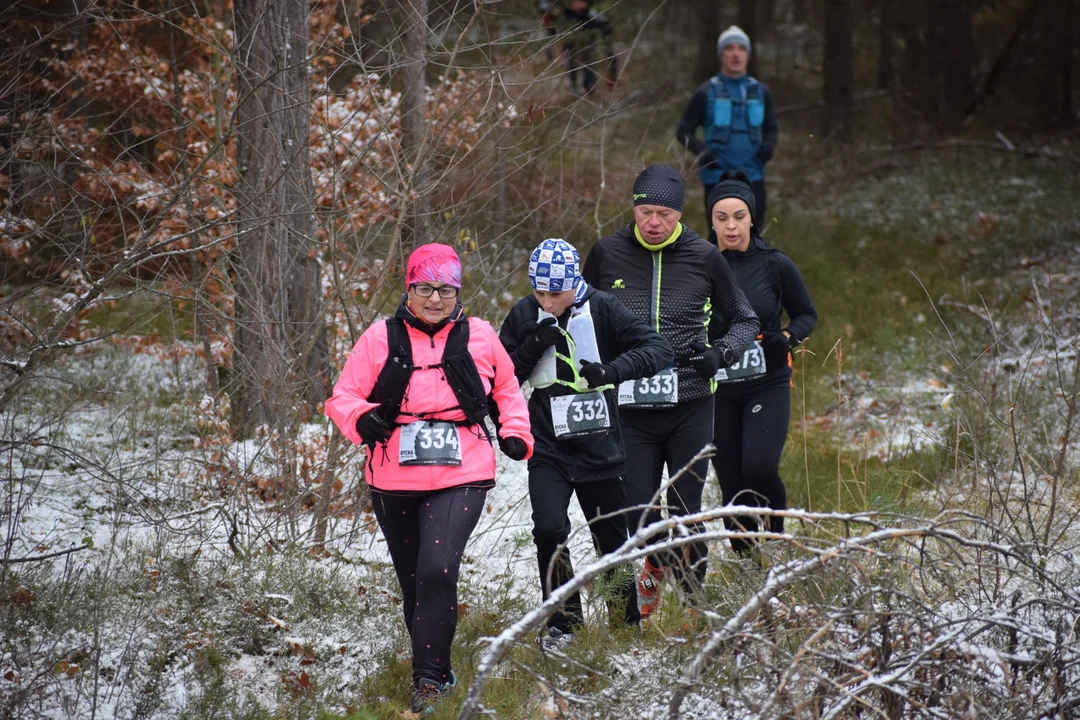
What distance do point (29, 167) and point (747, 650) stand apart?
514 cm

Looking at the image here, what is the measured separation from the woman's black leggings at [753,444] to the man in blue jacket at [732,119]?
13.4 ft

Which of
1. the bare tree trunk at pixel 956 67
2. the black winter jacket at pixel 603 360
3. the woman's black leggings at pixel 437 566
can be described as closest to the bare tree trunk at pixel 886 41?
the bare tree trunk at pixel 956 67

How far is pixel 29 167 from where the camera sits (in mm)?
6391

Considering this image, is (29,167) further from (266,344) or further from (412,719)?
(412,719)

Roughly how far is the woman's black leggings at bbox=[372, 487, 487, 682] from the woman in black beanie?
182cm

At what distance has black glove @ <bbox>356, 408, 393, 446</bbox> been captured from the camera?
432 cm

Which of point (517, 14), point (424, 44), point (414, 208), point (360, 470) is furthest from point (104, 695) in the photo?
point (517, 14)

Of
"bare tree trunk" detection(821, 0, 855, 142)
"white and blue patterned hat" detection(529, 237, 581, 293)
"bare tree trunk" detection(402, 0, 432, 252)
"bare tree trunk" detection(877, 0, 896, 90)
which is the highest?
"bare tree trunk" detection(877, 0, 896, 90)

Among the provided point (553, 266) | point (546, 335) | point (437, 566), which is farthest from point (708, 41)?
point (437, 566)

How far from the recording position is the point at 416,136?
23.1 feet

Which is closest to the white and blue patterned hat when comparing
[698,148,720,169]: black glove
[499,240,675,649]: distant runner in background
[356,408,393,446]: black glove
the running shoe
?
[499,240,675,649]: distant runner in background

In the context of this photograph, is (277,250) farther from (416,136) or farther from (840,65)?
(840,65)

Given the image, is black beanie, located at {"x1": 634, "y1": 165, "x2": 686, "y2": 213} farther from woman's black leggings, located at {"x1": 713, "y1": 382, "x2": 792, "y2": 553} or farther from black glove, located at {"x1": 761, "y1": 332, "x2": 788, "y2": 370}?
woman's black leggings, located at {"x1": 713, "y1": 382, "x2": 792, "y2": 553}

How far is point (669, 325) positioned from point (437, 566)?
182cm
